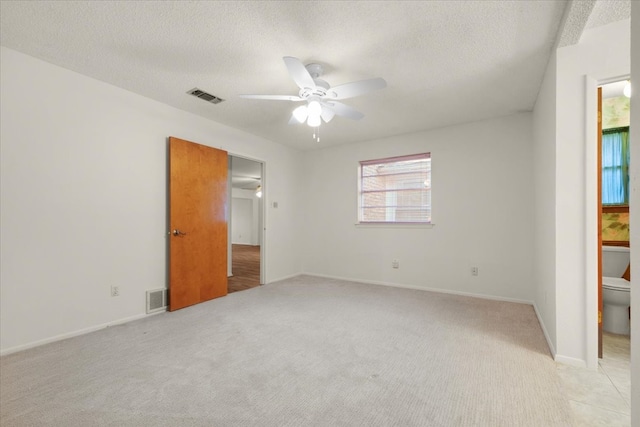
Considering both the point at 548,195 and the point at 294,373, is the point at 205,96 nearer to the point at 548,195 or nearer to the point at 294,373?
the point at 294,373

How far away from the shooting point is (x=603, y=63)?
7.05ft

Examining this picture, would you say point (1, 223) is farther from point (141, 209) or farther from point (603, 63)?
point (603, 63)

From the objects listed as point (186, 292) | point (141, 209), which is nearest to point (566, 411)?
point (186, 292)

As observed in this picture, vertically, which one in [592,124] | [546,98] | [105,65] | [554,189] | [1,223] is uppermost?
[105,65]

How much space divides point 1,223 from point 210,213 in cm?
199

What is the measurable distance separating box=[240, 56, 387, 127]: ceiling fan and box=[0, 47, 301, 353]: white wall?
1.71m

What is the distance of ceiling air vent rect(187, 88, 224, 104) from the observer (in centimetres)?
321

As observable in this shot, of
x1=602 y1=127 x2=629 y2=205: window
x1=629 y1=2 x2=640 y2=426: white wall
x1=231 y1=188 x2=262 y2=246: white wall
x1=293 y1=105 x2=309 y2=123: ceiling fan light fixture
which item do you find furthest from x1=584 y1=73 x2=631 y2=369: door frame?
x1=231 y1=188 x2=262 y2=246: white wall

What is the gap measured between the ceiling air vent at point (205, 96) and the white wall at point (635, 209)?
11.0 ft

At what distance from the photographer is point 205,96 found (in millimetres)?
3342

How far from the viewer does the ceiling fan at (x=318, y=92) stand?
7.61 ft

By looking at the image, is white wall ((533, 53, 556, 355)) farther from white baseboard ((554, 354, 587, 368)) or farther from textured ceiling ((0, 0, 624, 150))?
textured ceiling ((0, 0, 624, 150))

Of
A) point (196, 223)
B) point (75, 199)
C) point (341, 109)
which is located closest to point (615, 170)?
point (341, 109)

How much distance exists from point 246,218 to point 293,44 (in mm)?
10678
